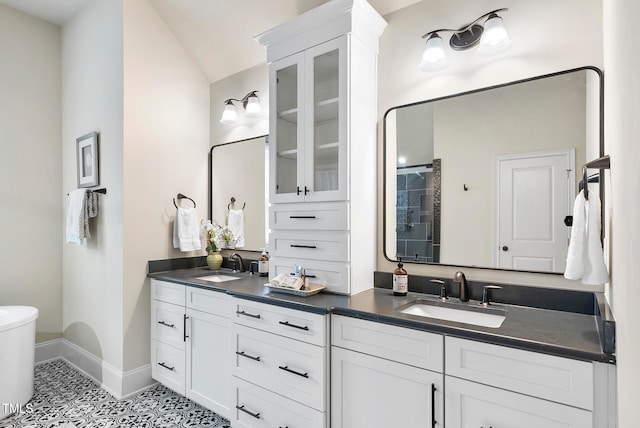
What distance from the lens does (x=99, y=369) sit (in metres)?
2.89

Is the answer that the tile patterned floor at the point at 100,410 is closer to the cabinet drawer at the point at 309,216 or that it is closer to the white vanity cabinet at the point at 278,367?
the white vanity cabinet at the point at 278,367

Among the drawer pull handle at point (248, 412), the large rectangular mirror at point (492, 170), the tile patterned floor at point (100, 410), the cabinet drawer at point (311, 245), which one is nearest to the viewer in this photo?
the large rectangular mirror at point (492, 170)

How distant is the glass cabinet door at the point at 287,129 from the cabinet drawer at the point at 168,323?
1118 millimetres

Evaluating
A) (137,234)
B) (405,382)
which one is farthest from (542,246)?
(137,234)

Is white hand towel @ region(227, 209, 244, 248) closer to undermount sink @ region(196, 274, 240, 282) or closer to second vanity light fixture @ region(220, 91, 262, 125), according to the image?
undermount sink @ region(196, 274, 240, 282)

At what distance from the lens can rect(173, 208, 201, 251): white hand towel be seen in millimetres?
2930

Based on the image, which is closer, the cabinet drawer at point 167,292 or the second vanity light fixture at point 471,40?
the second vanity light fixture at point 471,40

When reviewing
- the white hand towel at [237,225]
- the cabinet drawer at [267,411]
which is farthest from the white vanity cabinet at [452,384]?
the white hand towel at [237,225]

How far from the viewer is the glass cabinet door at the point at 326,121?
207 centimetres

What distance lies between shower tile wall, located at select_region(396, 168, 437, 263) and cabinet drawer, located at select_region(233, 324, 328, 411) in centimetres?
79

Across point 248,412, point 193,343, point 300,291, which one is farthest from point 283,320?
point 193,343

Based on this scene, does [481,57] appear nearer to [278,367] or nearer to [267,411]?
[278,367]

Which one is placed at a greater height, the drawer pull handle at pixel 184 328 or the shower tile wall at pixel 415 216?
the shower tile wall at pixel 415 216

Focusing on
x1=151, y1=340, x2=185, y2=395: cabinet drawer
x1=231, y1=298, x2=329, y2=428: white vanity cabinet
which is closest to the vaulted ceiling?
x1=231, y1=298, x2=329, y2=428: white vanity cabinet
